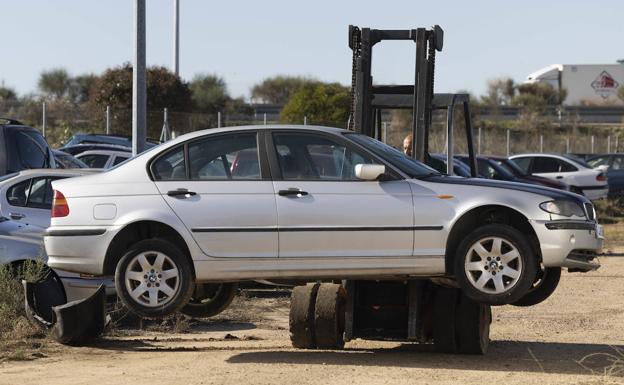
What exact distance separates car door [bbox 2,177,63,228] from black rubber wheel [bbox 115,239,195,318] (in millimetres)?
3879

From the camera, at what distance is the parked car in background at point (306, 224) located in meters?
10.7

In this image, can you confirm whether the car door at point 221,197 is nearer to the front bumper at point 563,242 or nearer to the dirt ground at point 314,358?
the dirt ground at point 314,358

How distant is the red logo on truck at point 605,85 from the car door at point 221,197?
6905cm

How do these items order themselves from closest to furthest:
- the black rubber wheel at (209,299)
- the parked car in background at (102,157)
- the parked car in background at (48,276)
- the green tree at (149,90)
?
1. the black rubber wheel at (209,299)
2. the parked car in background at (48,276)
3. the parked car in background at (102,157)
4. the green tree at (149,90)

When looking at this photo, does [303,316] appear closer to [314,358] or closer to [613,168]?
[314,358]

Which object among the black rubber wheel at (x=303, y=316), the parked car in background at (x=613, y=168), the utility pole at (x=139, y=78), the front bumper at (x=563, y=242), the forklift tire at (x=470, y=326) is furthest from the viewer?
the parked car in background at (x=613, y=168)

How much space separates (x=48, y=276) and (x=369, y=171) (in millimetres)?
4190

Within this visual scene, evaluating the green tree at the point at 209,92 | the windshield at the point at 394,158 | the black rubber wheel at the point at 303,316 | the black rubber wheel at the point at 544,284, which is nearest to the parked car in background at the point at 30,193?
the black rubber wheel at the point at 303,316

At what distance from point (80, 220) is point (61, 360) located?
1.44 m

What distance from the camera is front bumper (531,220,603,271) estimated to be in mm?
10570

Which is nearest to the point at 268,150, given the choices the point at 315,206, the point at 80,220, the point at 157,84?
the point at 315,206

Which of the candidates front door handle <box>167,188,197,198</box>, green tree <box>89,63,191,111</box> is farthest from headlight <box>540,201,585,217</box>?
green tree <box>89,63,191,111</box>

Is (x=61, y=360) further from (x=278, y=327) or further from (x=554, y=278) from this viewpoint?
(x=554, y=278)

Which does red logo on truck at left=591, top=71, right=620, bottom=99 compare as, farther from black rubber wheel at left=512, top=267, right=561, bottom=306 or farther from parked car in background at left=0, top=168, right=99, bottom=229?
black rubber wheel at left=512, top=267, right=561, bottom=306
